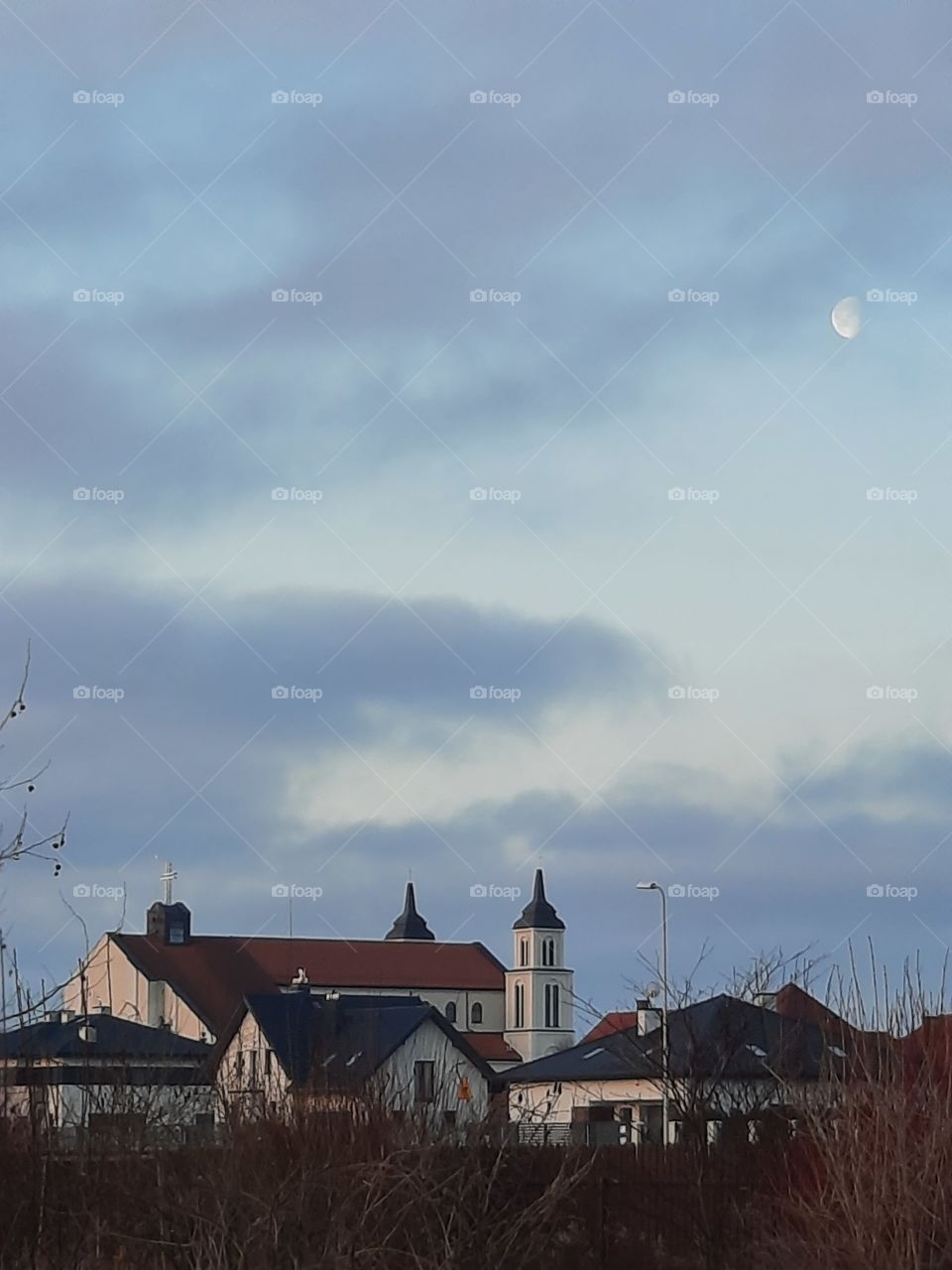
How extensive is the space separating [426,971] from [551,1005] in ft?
32.4

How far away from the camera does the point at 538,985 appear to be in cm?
14188

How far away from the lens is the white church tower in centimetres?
14088

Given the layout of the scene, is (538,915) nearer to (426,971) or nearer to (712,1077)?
(426,971)

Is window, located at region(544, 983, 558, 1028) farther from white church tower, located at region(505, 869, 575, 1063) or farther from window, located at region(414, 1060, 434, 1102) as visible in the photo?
window, located at region(414, 1060, 434, 1102)

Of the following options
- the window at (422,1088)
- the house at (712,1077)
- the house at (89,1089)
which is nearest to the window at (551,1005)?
the house at (712,1077)

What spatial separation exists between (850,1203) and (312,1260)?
4041 millimetres

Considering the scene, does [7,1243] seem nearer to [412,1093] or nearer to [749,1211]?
[412,1093]

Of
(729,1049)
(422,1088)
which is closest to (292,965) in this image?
(729,1049)

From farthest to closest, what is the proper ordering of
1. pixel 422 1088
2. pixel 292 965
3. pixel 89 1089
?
pixel 292 965, pixel 422 1088, pixel 89 1089

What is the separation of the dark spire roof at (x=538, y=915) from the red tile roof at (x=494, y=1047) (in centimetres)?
867

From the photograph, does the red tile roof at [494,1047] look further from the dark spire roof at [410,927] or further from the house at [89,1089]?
the house at [89,1089]

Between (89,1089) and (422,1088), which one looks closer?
(89,1089)

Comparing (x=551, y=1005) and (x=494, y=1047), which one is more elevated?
(x=551, y=1005)

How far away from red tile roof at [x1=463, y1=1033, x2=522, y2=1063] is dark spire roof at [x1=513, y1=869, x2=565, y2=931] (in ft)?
28.4
